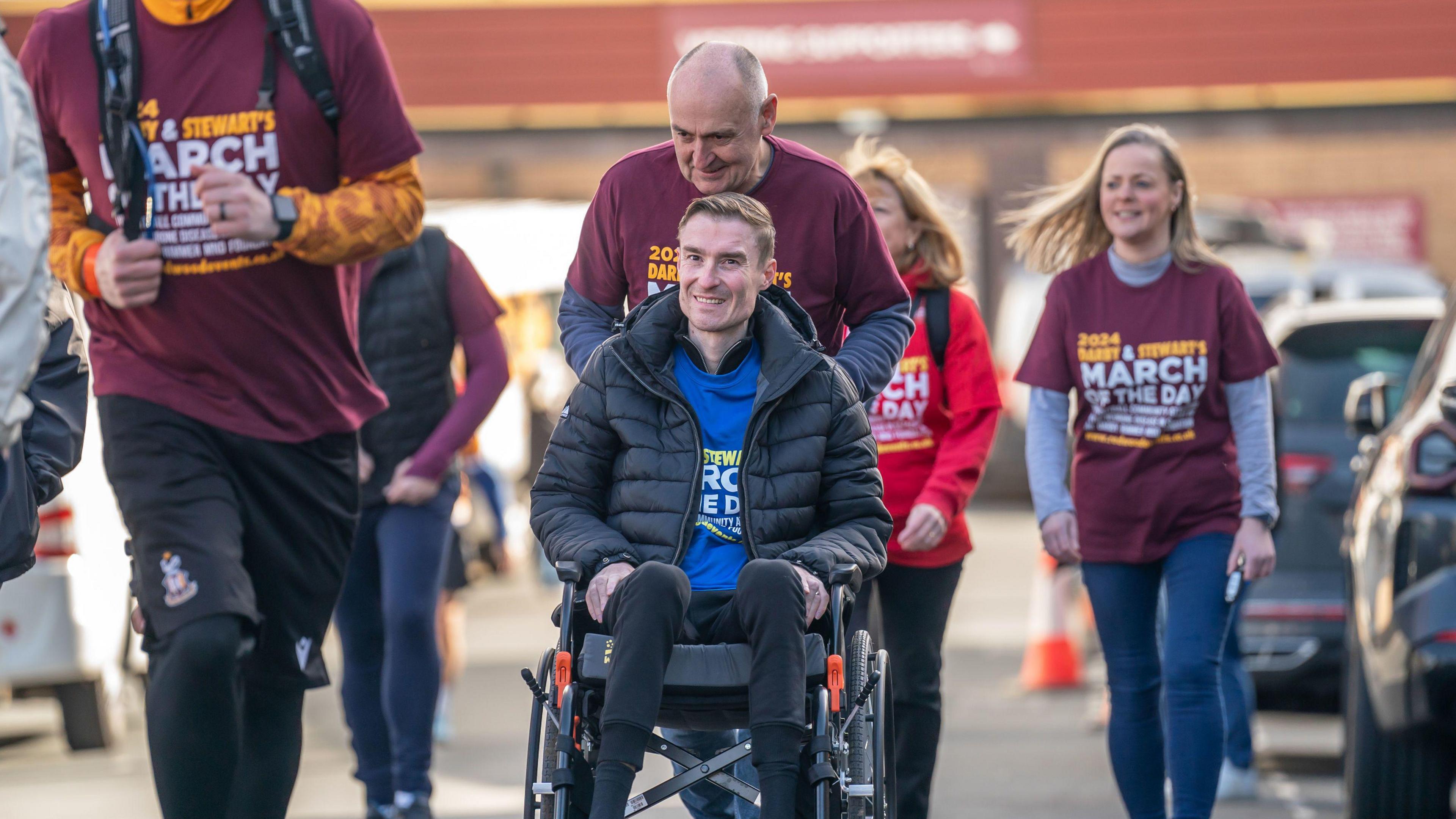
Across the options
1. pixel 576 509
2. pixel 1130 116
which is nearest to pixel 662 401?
pixel 576 509

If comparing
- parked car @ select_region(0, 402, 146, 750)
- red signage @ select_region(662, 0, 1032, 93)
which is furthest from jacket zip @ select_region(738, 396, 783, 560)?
red signage @ select_region(662, 0, 1032, 93)

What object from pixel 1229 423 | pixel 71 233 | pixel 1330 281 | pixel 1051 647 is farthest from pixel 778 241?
pixel 1330 281

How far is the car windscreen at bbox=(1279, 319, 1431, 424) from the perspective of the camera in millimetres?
8125

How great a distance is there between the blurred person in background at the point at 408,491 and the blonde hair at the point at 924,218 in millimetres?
1452

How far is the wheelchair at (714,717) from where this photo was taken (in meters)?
3.95

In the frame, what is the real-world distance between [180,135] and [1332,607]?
5.02 meters

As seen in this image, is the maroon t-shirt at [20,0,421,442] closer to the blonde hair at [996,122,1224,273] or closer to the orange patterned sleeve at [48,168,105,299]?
the orange patterned sleeve at [48,168,105,299]

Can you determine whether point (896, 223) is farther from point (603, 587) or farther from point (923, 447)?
point (603, 587)

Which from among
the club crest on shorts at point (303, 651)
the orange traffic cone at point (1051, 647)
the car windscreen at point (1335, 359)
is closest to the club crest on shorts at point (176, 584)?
the club crest on shorts at point (303, 651)

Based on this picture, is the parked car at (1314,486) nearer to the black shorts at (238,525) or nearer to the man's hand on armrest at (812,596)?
the man's hand on armrest at (812,596)

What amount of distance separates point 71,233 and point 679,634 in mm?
1696

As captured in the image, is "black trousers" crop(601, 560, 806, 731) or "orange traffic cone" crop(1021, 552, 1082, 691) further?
"orange traffic cone" crop(1021, 552, 1082, 691)

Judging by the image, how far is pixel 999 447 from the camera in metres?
20.4

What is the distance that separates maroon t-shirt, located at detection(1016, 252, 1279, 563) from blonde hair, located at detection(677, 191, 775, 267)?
1.37 metres
